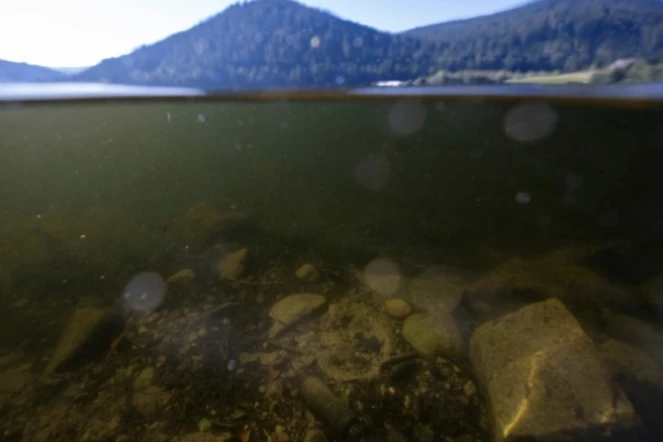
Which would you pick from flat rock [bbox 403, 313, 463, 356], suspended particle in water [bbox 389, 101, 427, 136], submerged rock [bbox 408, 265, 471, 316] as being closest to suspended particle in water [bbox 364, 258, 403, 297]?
submerged rock [bbox 408, 265, 471, 316]

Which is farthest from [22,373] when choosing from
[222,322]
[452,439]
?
[452,439]

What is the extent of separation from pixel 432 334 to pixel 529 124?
19595mm

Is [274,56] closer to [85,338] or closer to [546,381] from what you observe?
[85,338]

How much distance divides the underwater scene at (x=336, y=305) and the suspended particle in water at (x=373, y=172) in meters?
0.13

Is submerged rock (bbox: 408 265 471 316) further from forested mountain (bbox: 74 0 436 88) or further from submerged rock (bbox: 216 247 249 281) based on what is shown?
forested mountain (bbox: 74 0 436 88)

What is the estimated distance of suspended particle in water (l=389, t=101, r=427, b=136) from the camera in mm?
18562

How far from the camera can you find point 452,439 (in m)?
2.64

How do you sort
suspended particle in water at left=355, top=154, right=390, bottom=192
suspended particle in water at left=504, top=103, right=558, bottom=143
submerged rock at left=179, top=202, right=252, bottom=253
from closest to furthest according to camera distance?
submerged rock at left=179, top=202, right=252, bottom=253, suspended particle in water at left=355, top=154, right=390, bottom=192, suspended particle in water at left=504, top=103, right=558, bottom=143

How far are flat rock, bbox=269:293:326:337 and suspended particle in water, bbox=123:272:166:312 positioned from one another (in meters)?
1.85

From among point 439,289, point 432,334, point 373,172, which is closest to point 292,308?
point 432,334

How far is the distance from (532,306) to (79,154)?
18882 mm

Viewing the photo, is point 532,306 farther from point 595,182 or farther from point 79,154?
point 79,154

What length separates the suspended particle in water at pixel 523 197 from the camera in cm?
844

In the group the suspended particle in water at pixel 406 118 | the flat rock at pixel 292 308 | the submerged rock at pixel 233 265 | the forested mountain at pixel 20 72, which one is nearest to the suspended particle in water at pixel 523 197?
the flat rock at pixel 292 308
